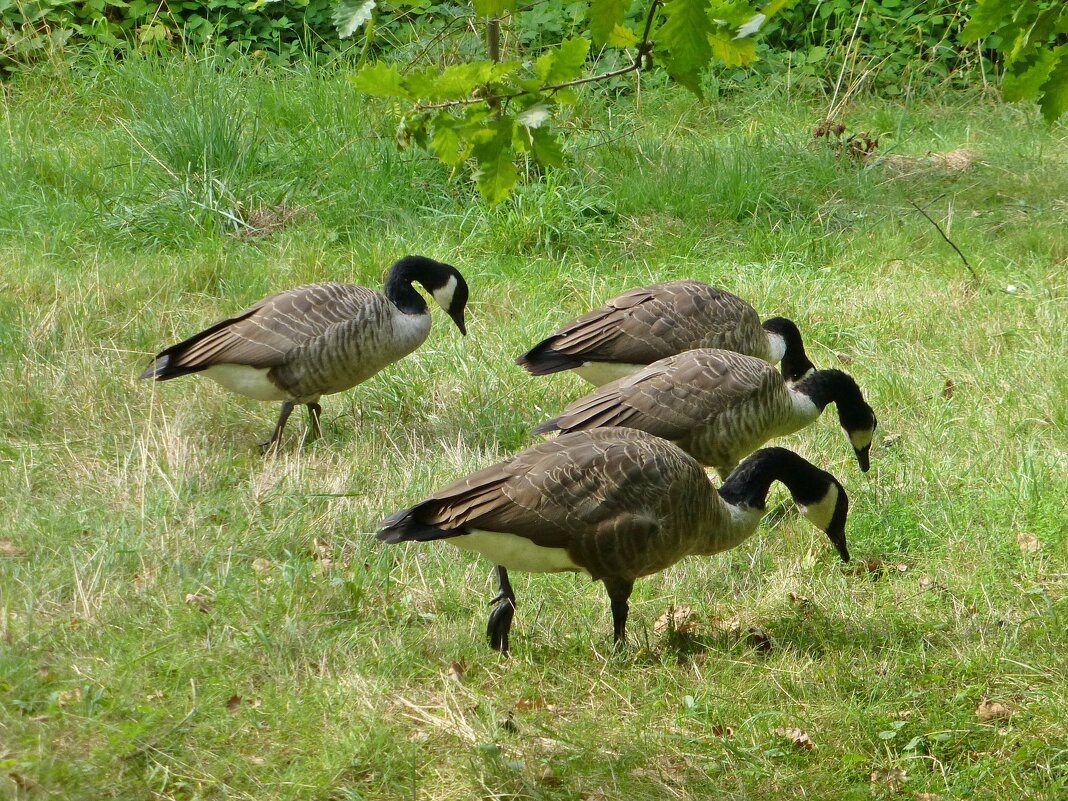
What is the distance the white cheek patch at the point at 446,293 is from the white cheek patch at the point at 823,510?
9.65 ft

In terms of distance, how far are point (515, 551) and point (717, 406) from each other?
174 cm

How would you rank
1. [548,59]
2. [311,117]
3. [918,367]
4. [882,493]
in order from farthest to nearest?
[311,117] < [918,367] < [882,493] < [548,59]

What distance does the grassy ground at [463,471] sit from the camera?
393 centimetres

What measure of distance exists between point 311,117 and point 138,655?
675 cm

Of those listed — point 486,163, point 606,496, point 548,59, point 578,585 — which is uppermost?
point 548,59

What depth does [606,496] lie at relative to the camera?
4.48m

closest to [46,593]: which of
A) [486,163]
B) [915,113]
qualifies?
[486,163]

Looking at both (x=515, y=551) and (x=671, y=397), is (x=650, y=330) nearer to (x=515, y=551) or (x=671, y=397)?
(x=671, y=397)

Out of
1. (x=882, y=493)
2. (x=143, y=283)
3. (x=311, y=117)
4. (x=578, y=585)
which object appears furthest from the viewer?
(x=311, y=117)

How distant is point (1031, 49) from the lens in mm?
3080

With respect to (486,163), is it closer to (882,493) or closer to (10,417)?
(882,493)

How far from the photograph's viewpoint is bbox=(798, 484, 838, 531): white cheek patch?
16.6 ft

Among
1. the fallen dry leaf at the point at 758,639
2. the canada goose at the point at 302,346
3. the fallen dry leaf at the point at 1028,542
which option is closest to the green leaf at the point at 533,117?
the fallen dry leaf at the point at 758,639

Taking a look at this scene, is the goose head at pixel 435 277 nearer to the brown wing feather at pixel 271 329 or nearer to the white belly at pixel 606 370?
the brown wing feather at pixel 271 329
